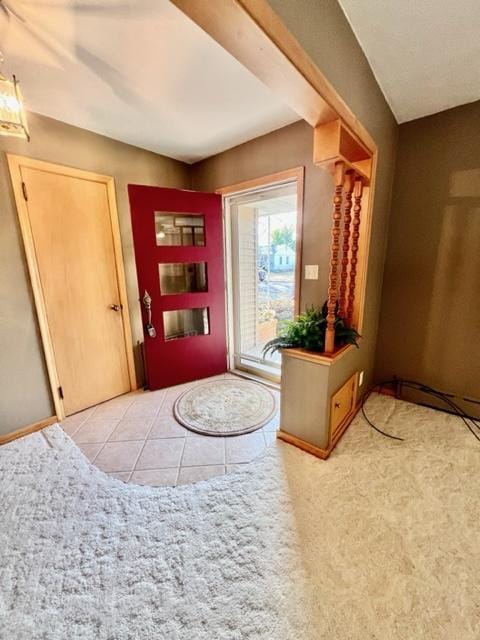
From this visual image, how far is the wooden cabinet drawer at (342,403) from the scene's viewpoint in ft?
5.85

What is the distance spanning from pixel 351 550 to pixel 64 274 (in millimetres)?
2635

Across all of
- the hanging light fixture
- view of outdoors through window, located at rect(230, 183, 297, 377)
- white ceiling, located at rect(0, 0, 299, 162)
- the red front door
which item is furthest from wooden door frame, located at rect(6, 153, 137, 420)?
view of outdoors through window, located at rect(230, 183, 297, 377)

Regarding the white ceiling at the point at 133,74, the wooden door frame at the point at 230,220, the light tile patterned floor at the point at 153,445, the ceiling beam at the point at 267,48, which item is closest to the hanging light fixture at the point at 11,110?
the white ceiling at the point at 133,74

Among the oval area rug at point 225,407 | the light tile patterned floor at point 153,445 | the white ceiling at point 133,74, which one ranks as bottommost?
the light tile patterned floor at point 153,445

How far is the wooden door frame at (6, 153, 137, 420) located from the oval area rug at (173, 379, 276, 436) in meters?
0.85

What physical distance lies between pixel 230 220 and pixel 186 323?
127 cm

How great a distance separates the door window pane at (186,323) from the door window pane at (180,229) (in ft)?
2.39

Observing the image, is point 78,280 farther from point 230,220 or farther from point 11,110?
point 230,220

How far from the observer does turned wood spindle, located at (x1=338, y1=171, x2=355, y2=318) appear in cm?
171

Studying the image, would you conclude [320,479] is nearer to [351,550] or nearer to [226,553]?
[351,550]

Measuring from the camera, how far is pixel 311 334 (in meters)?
1.79

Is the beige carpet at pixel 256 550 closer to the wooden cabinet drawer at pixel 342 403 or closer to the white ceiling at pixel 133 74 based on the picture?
the wooden cabinet drawer at pixel 342 403

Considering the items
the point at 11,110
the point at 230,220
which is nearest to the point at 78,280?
the point at 11,110

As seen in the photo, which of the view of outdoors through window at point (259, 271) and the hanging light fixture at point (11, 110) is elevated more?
the hanging light fixture at point (11, 110)
